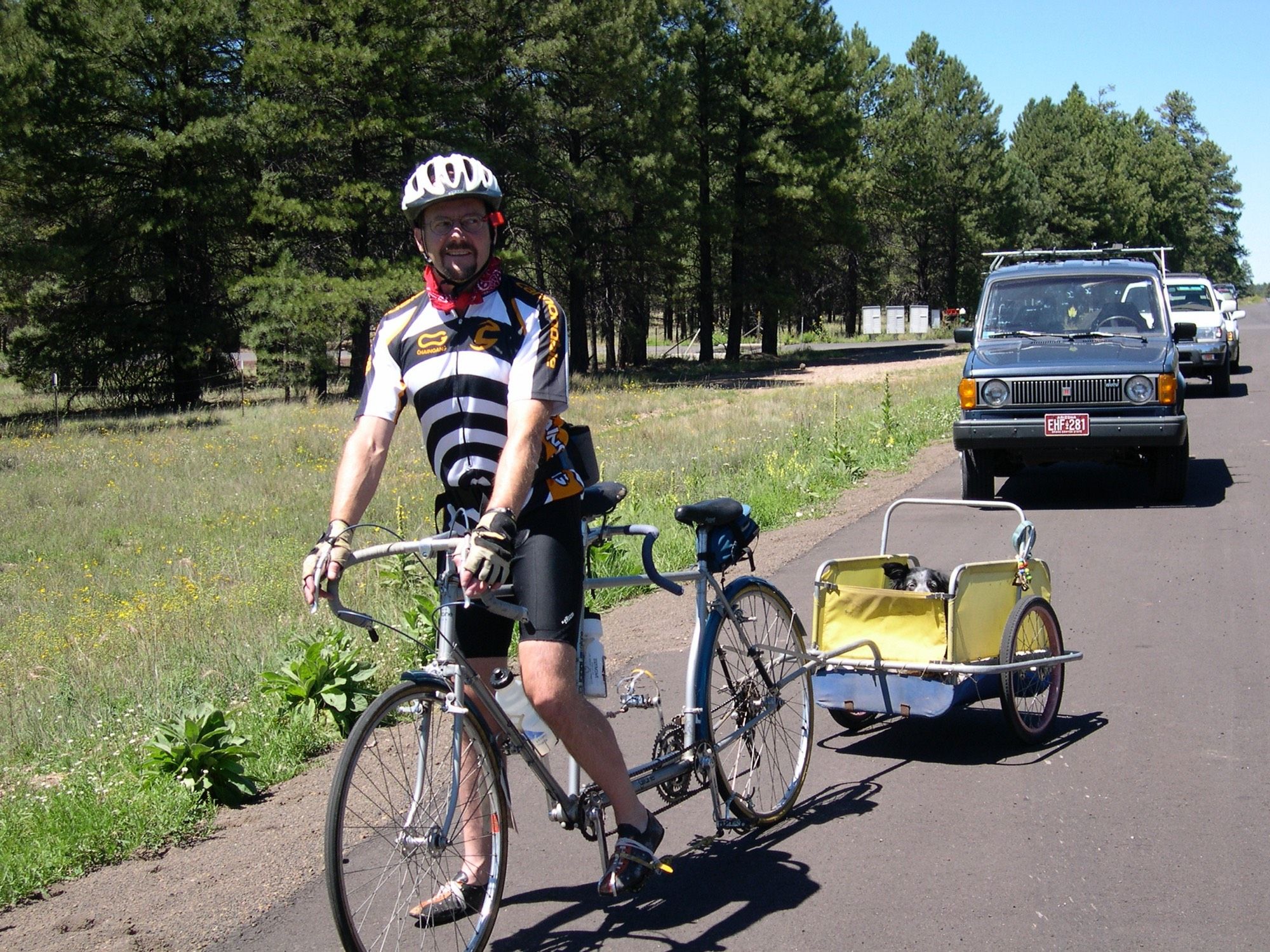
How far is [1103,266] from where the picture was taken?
12945 mm

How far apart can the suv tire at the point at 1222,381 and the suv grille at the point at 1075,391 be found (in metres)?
14.9

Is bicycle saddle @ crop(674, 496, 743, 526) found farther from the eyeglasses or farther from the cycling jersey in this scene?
the eyeglasses

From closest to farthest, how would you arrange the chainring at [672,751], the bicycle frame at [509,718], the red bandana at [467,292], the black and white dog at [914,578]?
the bicycle frame at [509,718] < the red bandana at [467,292] < the chainring at [672,751] < the black and white dog at [914,578]

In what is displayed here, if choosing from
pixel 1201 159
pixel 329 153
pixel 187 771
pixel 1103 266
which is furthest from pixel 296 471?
pixel 1201 159

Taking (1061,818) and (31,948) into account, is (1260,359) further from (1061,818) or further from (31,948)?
(31,948)

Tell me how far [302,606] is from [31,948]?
5356 millimetres

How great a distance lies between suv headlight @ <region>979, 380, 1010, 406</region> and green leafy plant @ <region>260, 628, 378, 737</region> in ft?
24.6

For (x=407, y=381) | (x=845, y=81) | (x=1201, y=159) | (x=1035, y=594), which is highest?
(x=1201, y=159)

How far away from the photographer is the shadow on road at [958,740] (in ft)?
18.1

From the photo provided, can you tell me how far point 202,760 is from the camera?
5148 mm

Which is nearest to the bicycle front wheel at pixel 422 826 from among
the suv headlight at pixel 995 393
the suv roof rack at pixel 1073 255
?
the suv headlight at pixel 995 393

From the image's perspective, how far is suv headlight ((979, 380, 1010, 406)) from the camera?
38.9ft

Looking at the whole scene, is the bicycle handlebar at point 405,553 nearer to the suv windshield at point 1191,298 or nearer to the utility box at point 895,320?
the suv windshield at point 1191,298

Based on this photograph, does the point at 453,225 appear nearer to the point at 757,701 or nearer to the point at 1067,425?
the point at 757,701
